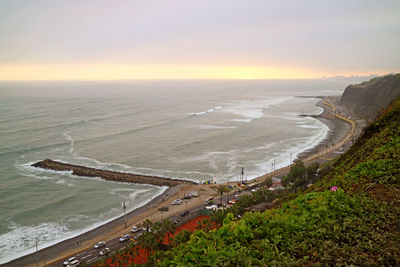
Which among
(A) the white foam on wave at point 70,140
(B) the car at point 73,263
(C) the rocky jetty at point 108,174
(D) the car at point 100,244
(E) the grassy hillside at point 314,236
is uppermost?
(E) the grassy hillside at point 314,236

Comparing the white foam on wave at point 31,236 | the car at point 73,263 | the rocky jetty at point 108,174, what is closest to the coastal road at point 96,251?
the car at point 73,263

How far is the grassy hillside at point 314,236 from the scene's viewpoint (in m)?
6.60

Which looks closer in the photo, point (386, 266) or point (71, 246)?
point (386, 266)

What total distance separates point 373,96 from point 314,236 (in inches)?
4487

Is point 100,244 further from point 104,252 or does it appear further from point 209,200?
point 209,200

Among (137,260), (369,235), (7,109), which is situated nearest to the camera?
(369,235)

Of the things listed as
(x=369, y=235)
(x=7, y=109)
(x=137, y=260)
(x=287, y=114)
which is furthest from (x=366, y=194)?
(x=7, y=109)

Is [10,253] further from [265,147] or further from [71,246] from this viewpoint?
[265,147]

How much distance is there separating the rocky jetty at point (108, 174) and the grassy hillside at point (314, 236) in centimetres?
3570

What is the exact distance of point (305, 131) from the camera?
76625 mm

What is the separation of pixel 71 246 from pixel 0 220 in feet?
38.4

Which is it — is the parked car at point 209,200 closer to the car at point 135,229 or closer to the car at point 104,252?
the car at point 135,229

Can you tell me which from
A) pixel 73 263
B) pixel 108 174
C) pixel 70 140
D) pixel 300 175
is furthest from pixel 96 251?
pixel 70 140

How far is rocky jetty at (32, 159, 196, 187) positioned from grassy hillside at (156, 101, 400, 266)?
3570 centimetres
